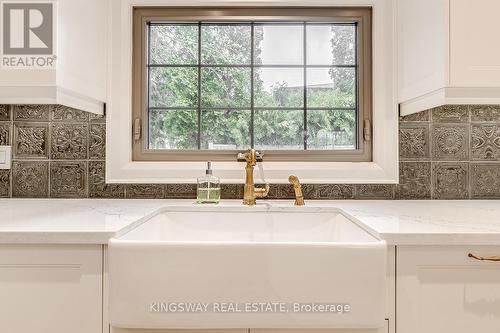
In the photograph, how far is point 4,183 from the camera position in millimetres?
1682

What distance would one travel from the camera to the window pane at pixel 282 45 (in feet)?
5.94

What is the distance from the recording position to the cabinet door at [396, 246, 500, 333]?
96cm

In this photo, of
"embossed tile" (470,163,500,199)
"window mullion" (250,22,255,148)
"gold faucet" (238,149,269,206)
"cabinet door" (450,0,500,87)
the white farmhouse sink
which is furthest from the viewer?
"window mullion" (250,22,255,148)

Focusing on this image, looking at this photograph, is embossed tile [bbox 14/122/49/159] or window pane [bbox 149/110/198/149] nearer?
embossed tile [bbox 14/122/49/159]

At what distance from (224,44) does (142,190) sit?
2.58 feet

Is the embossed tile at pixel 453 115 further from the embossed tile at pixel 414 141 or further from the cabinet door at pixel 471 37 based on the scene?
the cabinet door at pixel 471 37

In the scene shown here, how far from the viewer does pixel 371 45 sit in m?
1.75

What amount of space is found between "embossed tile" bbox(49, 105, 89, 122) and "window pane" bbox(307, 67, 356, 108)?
1.03m

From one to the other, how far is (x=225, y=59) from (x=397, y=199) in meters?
1.02

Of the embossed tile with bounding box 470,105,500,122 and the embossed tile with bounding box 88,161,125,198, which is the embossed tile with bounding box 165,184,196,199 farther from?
the embossed tile with bounding box 470,105,500,122

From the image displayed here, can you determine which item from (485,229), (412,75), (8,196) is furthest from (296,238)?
(8,196)

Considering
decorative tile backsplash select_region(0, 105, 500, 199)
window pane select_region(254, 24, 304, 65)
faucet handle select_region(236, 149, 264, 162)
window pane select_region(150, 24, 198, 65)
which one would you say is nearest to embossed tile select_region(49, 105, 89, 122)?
decorative tile backsplash select_region(0, 105, 500, 199)

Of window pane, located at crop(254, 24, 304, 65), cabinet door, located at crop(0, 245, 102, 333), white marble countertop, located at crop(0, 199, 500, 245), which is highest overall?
window pane, located at crop(254, 24, 304, 65)

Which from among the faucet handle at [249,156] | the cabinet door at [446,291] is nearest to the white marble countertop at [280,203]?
→ the cabinet door at [446,291]
